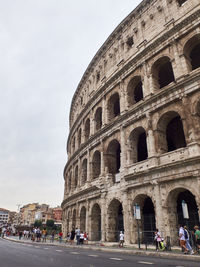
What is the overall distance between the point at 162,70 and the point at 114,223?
1344cm

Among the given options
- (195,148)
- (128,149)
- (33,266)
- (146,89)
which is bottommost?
(33,266)

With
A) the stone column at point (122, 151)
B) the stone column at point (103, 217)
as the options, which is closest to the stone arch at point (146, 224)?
the stone column at point (122, 151)

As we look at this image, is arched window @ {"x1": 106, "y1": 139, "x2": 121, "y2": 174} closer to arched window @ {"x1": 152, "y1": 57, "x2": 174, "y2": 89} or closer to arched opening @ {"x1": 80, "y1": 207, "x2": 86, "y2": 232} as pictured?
arched opening @ {"x1": 80, "y1": 207, "x2": 86, "y2": 232}

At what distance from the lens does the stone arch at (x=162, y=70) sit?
17.3 metres

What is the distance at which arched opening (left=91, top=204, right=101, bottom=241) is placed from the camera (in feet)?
64.3

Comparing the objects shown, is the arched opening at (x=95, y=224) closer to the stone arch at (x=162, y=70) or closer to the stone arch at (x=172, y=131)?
the stone arch at (x=172, y=131)

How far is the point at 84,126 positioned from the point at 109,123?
24.2 feet

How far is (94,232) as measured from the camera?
19.7 meters

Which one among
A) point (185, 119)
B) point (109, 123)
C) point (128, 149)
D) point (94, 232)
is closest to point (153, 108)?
point (185, 119)

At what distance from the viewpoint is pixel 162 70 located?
770 inches

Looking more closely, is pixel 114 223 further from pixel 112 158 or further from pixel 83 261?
pixel 83 261

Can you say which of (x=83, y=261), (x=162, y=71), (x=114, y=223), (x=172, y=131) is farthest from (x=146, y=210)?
(x=162, y=71)

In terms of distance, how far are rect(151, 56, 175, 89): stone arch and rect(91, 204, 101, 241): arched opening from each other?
11904 mm

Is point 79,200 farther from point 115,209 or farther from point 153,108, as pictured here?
A: point 153,108
